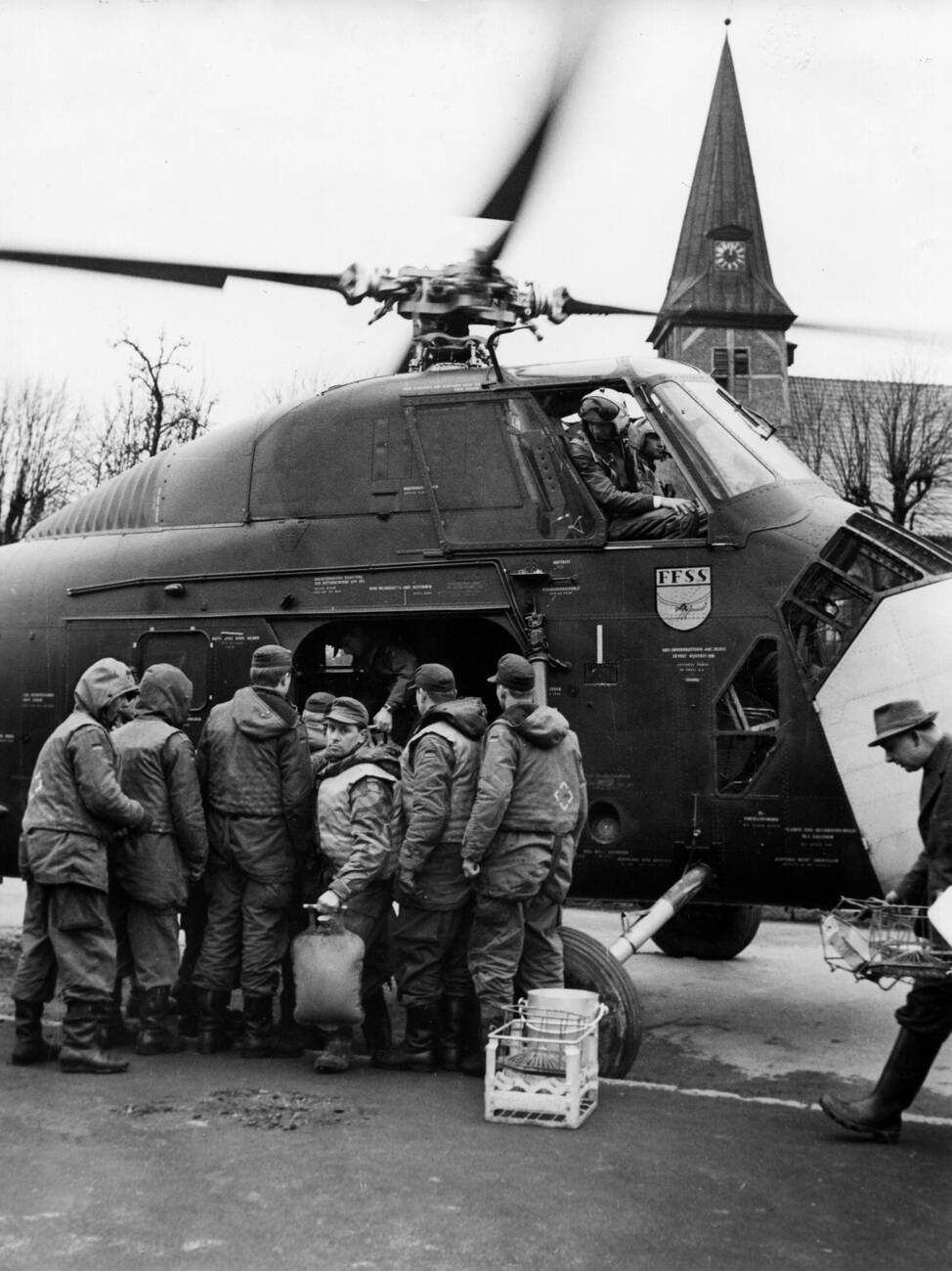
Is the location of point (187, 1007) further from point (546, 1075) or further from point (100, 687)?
A: point (546, 1075)

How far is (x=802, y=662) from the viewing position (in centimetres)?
695

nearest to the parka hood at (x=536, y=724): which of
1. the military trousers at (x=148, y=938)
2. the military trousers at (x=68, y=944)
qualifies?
the military trousers at (x=148, y=938)

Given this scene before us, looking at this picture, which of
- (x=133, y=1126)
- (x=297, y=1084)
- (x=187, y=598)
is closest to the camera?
(x=133, y=1126)

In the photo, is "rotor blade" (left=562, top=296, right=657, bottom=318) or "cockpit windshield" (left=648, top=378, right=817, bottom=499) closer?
"cockpit windshield" (left=648, top=378, right=817, bottom=499)

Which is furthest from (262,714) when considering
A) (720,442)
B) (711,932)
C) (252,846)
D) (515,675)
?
(711,932)

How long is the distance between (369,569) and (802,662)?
94.0 inches

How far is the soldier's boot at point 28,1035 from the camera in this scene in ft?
21.4

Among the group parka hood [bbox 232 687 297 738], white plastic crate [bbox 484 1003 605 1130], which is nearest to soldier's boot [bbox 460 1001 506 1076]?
white plastic crate [bbox 484 1003 605 1130]

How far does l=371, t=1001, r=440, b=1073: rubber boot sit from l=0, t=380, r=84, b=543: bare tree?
20.5m

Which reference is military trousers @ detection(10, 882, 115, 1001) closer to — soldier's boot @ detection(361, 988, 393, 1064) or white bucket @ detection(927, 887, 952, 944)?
soldier's boot @ detection(361, 988, 393, 1064)

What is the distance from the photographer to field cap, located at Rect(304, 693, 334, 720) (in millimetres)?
7672

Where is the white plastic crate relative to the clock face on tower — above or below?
below

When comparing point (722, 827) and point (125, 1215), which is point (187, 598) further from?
point (125, 1215)

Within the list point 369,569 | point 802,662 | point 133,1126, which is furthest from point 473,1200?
point 369,569
